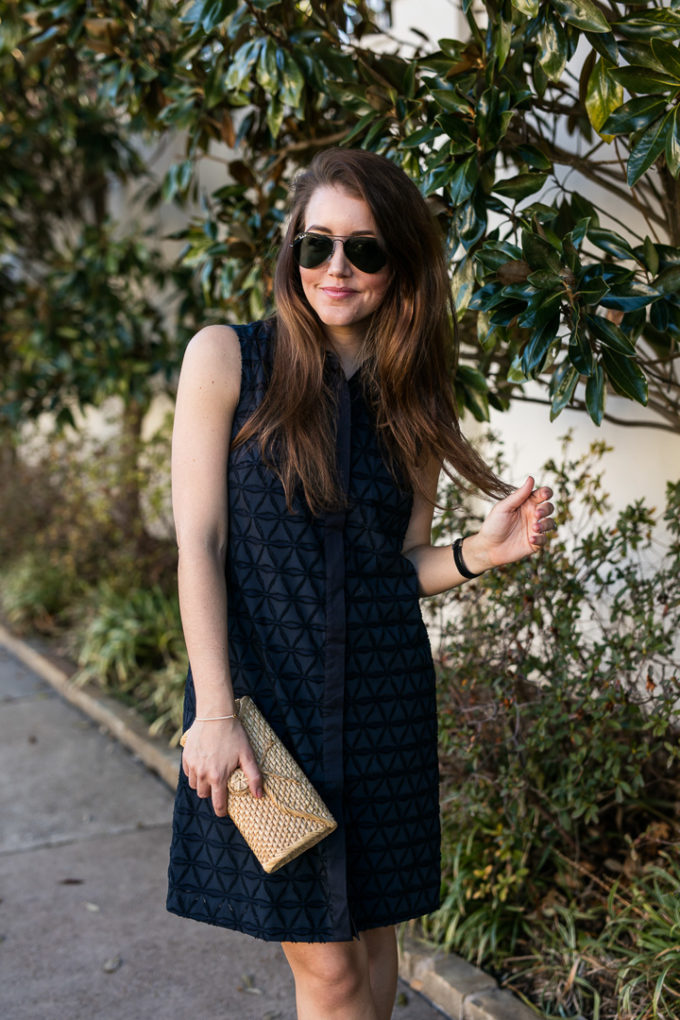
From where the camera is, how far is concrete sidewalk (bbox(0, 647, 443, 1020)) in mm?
3271

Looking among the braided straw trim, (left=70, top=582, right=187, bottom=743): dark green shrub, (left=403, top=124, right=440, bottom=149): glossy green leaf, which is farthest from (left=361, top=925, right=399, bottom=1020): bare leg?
(left=70, top=582, right=187, bottom=743): dark green shrub

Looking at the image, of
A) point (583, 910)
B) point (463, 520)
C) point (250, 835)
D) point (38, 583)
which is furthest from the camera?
point (38, 583)

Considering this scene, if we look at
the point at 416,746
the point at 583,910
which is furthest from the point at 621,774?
the point at 416,746

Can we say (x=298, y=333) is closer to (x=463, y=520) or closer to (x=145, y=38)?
(x=463, y=520)

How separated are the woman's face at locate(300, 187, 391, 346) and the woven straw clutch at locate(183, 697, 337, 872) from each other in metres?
0.94

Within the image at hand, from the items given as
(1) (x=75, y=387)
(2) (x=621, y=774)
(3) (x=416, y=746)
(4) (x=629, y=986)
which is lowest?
(4) (x=629, y=986)

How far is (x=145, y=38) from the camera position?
3.90 meters

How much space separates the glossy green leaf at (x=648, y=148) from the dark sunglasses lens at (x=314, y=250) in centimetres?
66

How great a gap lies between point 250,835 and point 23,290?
5.85 m

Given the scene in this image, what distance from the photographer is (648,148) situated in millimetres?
2203

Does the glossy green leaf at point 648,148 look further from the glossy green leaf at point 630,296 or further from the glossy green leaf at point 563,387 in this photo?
the glossy green leaf at point 563,387

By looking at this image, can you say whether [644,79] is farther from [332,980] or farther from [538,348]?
[332,980]

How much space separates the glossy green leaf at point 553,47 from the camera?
2.30 metres

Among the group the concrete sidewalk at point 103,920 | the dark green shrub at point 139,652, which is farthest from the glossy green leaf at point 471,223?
the dark green shrub at point 139,652
